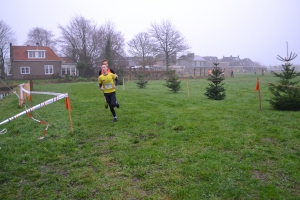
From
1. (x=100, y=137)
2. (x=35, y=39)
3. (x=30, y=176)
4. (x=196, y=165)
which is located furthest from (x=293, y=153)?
(x=35, y=39)

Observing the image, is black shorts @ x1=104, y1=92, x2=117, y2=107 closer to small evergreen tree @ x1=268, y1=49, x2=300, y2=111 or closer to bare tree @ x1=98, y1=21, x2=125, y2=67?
small evergreen tree @ x1=268, y1=49, x2=300, y2=111

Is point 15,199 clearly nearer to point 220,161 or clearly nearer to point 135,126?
point 220,161

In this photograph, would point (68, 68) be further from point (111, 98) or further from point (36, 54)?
point (111, 98)

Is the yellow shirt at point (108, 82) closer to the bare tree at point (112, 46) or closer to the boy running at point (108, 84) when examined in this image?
the boy running at point (108, 84)

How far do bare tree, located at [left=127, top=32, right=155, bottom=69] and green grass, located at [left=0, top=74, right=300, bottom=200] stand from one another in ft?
153

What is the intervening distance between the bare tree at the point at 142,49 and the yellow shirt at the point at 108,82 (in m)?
45.3

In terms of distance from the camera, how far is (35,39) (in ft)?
234

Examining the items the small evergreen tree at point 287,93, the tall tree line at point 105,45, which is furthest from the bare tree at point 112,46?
the small evergreen tree at point 287,93

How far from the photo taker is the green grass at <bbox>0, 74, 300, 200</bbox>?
3.84 m

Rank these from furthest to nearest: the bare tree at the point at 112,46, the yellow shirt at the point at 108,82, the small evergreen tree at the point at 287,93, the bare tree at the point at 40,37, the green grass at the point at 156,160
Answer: the bare tree at the point at 40,37 < the bare tree at the point at 112,46 < the small evergreen tree at the point at 287,93 < the yellow shirt at the point at 108,82 < the green grass at the point at 156,160

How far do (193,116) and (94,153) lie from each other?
430 cm

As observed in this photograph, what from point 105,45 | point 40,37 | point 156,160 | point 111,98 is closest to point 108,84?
point 111,98

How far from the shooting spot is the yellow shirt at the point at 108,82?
845 cm

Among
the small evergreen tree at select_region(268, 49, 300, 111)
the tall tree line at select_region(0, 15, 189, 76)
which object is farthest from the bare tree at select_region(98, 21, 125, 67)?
the small evergreen tree at select_region(268, 49, 300, 111)
